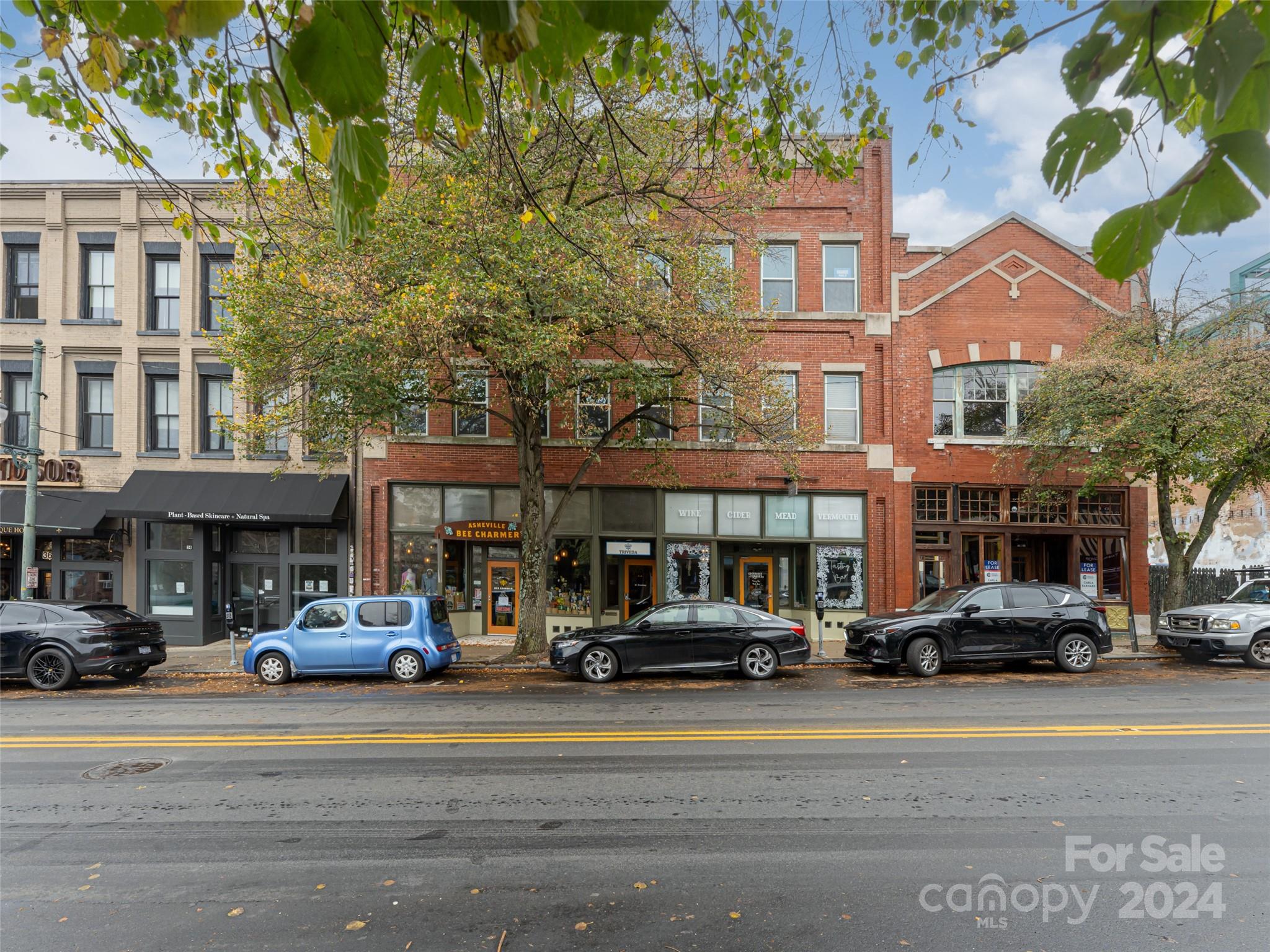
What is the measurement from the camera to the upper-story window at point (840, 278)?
18.8 metres

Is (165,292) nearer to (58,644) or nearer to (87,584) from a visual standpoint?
(87,584)

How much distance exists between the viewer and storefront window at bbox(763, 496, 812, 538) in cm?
1839

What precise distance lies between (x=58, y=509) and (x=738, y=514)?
656 inches

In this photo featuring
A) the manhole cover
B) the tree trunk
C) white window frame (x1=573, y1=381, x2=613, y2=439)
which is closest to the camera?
the manhole cover

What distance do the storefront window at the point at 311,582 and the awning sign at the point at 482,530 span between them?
3.21 m

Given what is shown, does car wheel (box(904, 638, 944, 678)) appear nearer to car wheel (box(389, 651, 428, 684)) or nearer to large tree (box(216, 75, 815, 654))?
large tree (box(216, 75, 815, 654))

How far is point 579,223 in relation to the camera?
11945 mm

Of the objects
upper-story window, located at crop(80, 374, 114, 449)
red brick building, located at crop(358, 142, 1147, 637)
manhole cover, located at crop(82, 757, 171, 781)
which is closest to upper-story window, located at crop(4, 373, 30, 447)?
upper-story window, located at crop(80, 374, 114, 449)

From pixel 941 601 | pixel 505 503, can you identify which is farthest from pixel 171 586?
pixel 941 601

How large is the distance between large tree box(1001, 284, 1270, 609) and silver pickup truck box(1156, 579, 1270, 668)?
2.31 metres

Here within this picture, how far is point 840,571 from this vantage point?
18.4 metres

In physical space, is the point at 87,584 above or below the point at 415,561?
below

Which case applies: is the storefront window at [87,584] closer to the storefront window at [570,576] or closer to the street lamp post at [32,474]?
the street lamp post at [32,474]

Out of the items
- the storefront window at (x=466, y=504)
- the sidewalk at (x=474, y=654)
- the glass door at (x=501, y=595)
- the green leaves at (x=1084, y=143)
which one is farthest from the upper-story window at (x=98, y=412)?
the green leaves at (x=1084, y=143)
